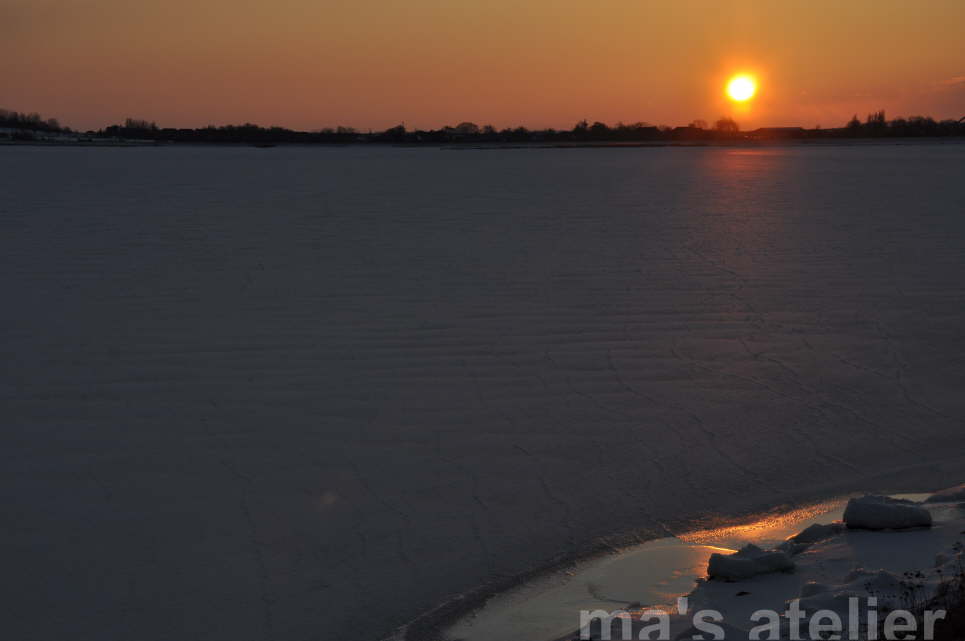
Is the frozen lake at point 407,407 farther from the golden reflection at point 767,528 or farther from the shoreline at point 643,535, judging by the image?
the golden reflection at point 767,528

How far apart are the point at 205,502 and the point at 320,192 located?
17.0m

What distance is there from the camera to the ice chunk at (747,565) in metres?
3.45

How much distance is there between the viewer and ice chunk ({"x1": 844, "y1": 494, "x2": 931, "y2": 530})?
377 centimetres

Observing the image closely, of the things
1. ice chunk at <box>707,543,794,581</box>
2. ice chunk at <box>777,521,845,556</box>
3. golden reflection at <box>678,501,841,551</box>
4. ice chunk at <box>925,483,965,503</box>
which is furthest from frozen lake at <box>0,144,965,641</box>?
ice chunk at <box>707,543,794,581</box>

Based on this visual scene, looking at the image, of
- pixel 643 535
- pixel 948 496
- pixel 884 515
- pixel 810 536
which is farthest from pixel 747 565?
pixel 948 496

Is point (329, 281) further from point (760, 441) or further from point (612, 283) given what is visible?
point (760, 441)

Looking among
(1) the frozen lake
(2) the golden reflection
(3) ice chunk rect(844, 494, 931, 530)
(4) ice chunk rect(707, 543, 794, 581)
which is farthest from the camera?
(2) the golden reflection

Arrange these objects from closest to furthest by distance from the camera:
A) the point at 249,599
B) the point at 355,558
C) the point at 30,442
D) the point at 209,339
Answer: the point at 249,599
the point at 355,558
the point at 30,442
the point at 209,339

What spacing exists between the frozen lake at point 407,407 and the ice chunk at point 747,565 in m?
0.77

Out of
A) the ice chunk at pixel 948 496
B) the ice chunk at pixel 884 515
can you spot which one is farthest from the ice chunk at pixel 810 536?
the ice chunk at pixel 948 496

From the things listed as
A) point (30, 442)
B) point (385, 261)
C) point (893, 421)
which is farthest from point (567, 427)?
point (385, 261)

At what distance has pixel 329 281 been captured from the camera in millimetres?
9711

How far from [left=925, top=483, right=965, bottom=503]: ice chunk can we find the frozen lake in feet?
1.41

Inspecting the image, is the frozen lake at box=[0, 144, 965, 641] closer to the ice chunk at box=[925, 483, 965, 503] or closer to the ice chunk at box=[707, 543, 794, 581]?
the ice chunk at box=[925, 483, 965, 503]
